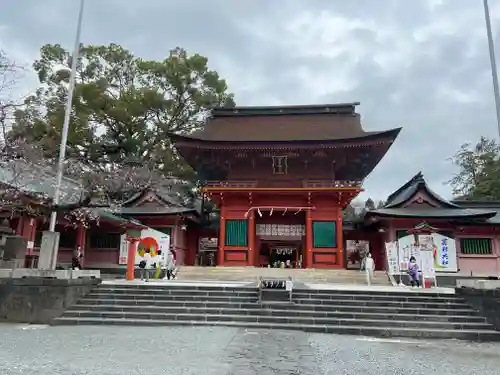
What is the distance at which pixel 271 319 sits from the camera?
10922mm

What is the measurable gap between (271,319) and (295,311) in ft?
2.70

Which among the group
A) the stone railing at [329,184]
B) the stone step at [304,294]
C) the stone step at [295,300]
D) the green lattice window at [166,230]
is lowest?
the stone step at [295,300]

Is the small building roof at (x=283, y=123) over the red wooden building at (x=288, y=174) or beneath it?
over

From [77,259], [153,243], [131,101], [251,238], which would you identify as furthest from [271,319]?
[131,101]

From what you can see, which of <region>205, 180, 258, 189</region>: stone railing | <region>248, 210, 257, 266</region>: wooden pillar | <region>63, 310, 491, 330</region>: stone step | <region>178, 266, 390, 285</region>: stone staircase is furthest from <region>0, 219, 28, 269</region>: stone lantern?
<region>248, 210, 257, 266</region>: wooden pillar

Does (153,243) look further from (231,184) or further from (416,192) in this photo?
(416,192)

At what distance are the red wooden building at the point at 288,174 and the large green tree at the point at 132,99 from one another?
24.5ft

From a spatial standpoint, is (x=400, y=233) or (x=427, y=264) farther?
(x=400, y=233)

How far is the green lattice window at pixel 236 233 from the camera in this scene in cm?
2181

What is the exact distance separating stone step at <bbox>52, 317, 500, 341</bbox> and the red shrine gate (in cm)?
1066

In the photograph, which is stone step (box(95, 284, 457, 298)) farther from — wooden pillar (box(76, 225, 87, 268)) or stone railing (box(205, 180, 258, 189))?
stone railing (box(205, 180, 258, 189))

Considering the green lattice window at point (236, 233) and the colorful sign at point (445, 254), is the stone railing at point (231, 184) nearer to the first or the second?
the green lattice window at point (236, 233)

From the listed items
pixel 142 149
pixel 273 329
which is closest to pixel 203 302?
pixel 273 329

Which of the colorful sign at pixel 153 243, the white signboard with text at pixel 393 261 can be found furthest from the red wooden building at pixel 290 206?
the white signboard with text at pixel 393 261
